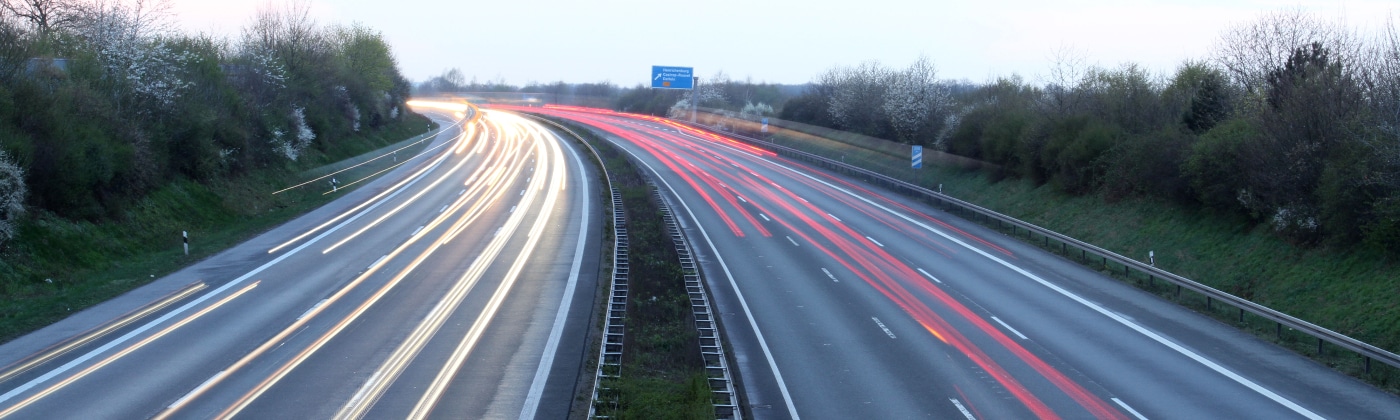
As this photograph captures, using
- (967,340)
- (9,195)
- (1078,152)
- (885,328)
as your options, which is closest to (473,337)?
(885,328)

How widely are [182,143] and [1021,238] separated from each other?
2980 centimetres

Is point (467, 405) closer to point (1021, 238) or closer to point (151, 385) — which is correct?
point (151, 385)

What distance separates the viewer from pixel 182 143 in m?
33.7

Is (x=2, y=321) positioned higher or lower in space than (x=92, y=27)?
lower

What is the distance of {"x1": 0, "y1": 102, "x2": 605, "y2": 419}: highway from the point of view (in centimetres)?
1309

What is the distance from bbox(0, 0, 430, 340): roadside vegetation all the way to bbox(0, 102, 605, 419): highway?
5.92 feet

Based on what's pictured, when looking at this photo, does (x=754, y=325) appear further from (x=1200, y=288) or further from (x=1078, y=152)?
(x=1078, y=152)

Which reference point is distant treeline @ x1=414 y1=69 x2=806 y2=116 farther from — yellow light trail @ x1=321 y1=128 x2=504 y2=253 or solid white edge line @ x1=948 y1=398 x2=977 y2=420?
solid white edge line @ x1=948 y1=398 x2=977 y2=420

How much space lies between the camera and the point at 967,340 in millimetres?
17562

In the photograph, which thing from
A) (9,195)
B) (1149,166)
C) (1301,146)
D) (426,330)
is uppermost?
(1301,146)

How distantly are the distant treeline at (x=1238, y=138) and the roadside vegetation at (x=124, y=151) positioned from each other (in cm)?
2794

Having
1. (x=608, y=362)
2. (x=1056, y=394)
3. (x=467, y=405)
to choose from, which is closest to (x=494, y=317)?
(x=608, y=362)

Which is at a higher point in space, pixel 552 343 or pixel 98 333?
pixel 98 333

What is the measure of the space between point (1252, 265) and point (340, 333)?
21492 mm
